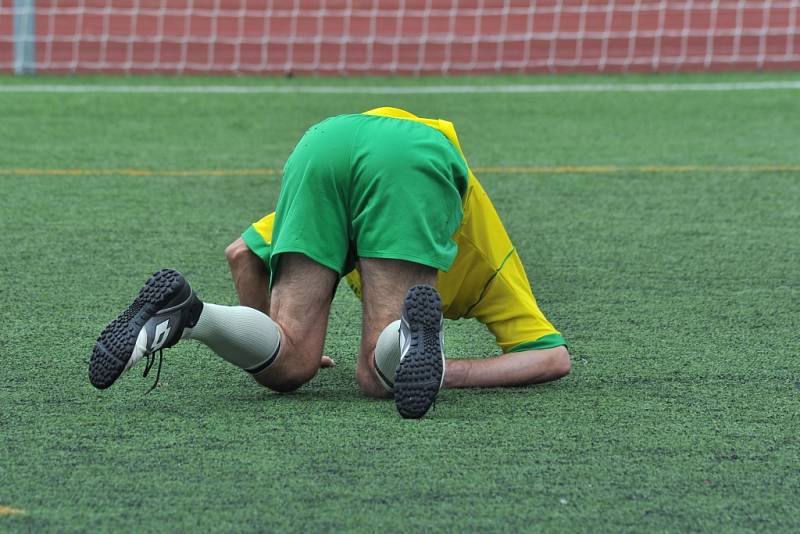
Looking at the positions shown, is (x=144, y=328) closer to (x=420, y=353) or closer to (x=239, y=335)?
(x=239, y=335)

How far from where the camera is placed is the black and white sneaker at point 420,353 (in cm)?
258

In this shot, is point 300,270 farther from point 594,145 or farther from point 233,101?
point 233,101

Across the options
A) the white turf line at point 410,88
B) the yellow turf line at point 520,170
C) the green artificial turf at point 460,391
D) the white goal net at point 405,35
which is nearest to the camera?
the green artificial turf at point 460,391

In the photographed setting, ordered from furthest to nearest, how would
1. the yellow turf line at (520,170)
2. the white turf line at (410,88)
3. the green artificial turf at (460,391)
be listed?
the white turf line at (410,88)
the yellow turf line at (520,170)
the green artificial turf at (460,391)

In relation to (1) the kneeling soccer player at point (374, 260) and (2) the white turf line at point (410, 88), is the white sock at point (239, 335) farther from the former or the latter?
(2) the white turf line at point (410, 88)

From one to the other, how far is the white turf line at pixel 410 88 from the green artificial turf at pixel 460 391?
1.70 m

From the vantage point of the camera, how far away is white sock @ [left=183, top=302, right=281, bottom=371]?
8.93 ft

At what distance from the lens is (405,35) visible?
10.4m

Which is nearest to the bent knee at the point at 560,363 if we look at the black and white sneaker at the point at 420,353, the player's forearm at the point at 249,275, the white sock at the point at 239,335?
the black and white sneaker at the point at 420,353

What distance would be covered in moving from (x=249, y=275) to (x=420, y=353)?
0.78 metres

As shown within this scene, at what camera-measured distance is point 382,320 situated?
112 inches

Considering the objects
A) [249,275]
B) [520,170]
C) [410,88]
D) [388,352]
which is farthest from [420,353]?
[410,88]

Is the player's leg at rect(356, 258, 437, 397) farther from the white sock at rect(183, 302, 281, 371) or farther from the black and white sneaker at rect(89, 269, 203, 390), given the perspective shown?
the black and white sneaker at rect(89, 269, 203, 390)

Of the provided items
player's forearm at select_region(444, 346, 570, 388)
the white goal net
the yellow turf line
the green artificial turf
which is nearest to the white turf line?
the white goal net
